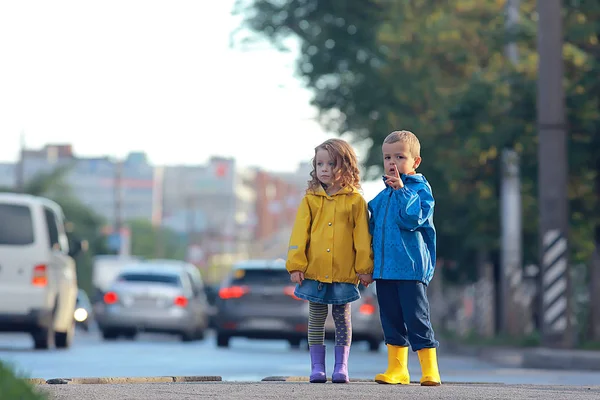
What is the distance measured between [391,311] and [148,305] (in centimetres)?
1916

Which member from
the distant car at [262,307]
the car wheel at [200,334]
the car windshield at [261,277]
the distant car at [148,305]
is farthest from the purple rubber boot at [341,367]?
the car wheel at [200,334]

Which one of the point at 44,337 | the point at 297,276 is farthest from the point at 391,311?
the point at 44,337

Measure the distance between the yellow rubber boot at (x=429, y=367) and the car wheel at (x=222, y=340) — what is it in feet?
49.9

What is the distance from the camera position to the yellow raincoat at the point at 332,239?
9289 mm

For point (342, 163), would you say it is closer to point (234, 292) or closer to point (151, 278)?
point (234, 292)

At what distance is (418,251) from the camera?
9234 mm

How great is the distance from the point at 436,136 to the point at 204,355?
34.1 feet

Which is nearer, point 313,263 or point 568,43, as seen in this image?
point 313,263

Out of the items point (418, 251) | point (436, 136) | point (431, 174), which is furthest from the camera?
point (431, 174)

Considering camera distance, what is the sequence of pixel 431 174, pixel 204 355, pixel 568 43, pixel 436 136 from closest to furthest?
pixel 204 355 < pixel 568 43 < pixel 436 136 < pixel 431 174

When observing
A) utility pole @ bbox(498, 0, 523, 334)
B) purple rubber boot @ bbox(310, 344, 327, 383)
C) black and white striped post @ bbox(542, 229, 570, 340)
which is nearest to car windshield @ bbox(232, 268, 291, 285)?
black and white striped post @ bbox(542, 229, 570, 340)

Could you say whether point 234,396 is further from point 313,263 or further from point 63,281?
point 63,281

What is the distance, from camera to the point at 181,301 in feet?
93.4

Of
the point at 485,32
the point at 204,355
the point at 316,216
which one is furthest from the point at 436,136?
the point at 316,216
